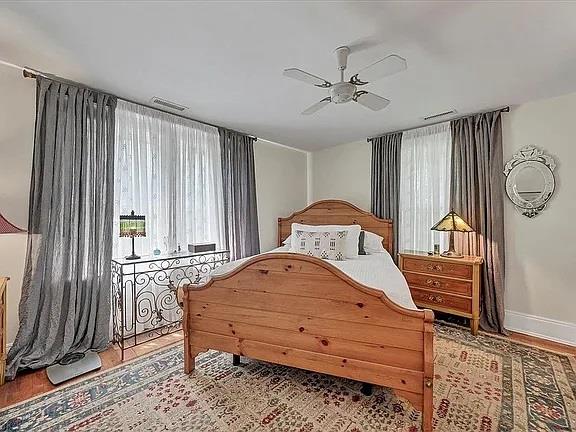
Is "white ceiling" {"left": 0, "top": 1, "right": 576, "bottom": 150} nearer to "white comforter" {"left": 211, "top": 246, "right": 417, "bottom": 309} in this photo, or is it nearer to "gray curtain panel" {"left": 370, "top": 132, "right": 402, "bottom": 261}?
"gray curtain panel" {"left": 370, "top": 132, "right": 402, "bottom": 261}

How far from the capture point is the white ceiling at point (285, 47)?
173 cm

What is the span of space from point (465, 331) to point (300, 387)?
2094 millimetres

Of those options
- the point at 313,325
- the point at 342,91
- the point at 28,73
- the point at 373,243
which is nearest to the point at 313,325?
the point at 313,325

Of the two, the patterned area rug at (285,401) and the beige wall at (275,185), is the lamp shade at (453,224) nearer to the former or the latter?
the patterned area rug at (285,401)

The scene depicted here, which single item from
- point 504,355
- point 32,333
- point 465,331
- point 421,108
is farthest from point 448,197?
point 32,333

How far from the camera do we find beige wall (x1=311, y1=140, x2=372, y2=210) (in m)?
4.61

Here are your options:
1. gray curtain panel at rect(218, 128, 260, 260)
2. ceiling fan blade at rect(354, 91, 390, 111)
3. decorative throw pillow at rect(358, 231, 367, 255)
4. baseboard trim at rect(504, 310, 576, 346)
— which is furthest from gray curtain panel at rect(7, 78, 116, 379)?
baseboard trim at rect(504, 310, 576, 346)

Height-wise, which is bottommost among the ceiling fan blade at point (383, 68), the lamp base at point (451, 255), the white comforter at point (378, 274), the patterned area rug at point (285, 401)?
the patterned area rug at point (285, 401)

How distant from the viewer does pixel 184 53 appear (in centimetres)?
217

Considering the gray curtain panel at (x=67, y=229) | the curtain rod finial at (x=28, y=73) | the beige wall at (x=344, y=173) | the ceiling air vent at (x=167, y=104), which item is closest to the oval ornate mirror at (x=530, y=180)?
the beige wall at (x=344, y=173)

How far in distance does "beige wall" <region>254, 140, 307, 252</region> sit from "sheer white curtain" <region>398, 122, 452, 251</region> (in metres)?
1.71

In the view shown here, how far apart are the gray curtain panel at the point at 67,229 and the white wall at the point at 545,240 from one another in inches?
163

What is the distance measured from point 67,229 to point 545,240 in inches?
179

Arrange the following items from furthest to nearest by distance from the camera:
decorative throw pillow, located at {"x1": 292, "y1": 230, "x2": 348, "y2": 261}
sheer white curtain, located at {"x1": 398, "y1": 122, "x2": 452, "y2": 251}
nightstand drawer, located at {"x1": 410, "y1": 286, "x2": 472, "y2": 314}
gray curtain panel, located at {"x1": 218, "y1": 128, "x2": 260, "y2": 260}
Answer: gray curtain panel, located at {"x1": 218, "y1": 128, "x2": 260, "y2": 260}, sheer white curtain, located at {"x1": 398, "y1": 122, "x2": 452, "y2": 251}, decorative throw pillow, located at {"x1": 292, "y1": 230, "x2": 348, "y2": 261}, nightstand drawer, located at {"x1": 410, "y1": 286, "x2": 472, "y2": 314}
